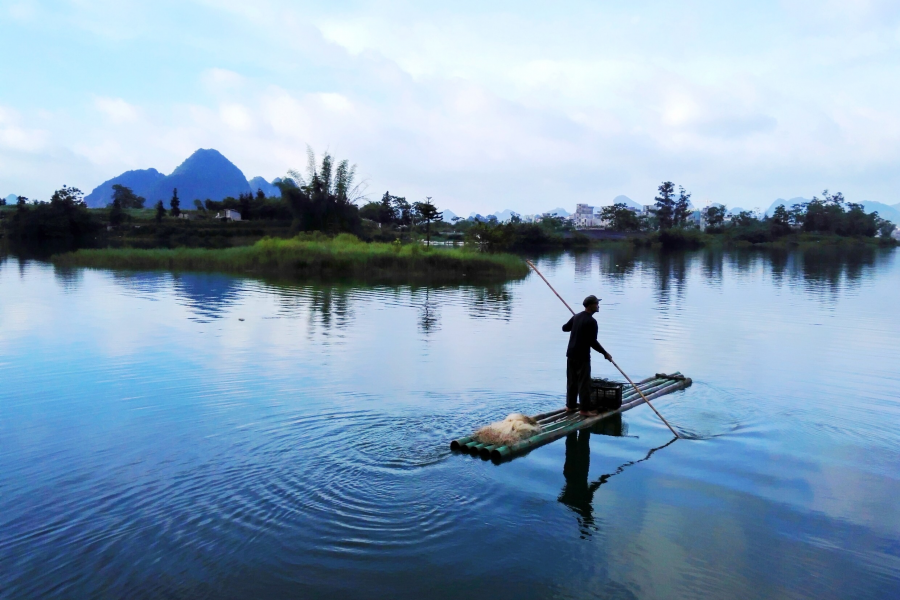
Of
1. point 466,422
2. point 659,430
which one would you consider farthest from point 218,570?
point 659,430

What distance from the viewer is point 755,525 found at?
17.7 ft

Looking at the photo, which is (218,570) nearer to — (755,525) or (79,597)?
(79,597)

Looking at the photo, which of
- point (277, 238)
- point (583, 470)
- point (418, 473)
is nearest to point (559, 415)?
point (583, 470)

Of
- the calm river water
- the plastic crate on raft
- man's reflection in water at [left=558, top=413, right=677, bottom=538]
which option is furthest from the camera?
the plastic crate on raft

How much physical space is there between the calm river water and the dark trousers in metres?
0.53

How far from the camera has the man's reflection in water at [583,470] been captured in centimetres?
556

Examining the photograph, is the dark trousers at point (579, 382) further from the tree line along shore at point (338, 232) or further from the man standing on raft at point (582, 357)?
the tree line along shore at point (338, 232)

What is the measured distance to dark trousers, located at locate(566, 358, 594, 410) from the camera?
7.84m

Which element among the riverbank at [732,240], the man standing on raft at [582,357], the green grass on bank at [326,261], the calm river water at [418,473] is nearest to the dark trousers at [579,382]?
the man standing on raft at [582,357]

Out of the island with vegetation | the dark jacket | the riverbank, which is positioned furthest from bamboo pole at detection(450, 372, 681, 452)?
the riverbank

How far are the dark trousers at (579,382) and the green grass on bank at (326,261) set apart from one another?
21.2 m

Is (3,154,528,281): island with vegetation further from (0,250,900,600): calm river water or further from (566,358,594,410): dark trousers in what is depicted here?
(566,358,594,410): dark trousers

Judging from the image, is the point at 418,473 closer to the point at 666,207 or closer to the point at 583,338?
the point at 583,338

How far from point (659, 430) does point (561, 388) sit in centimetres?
207
